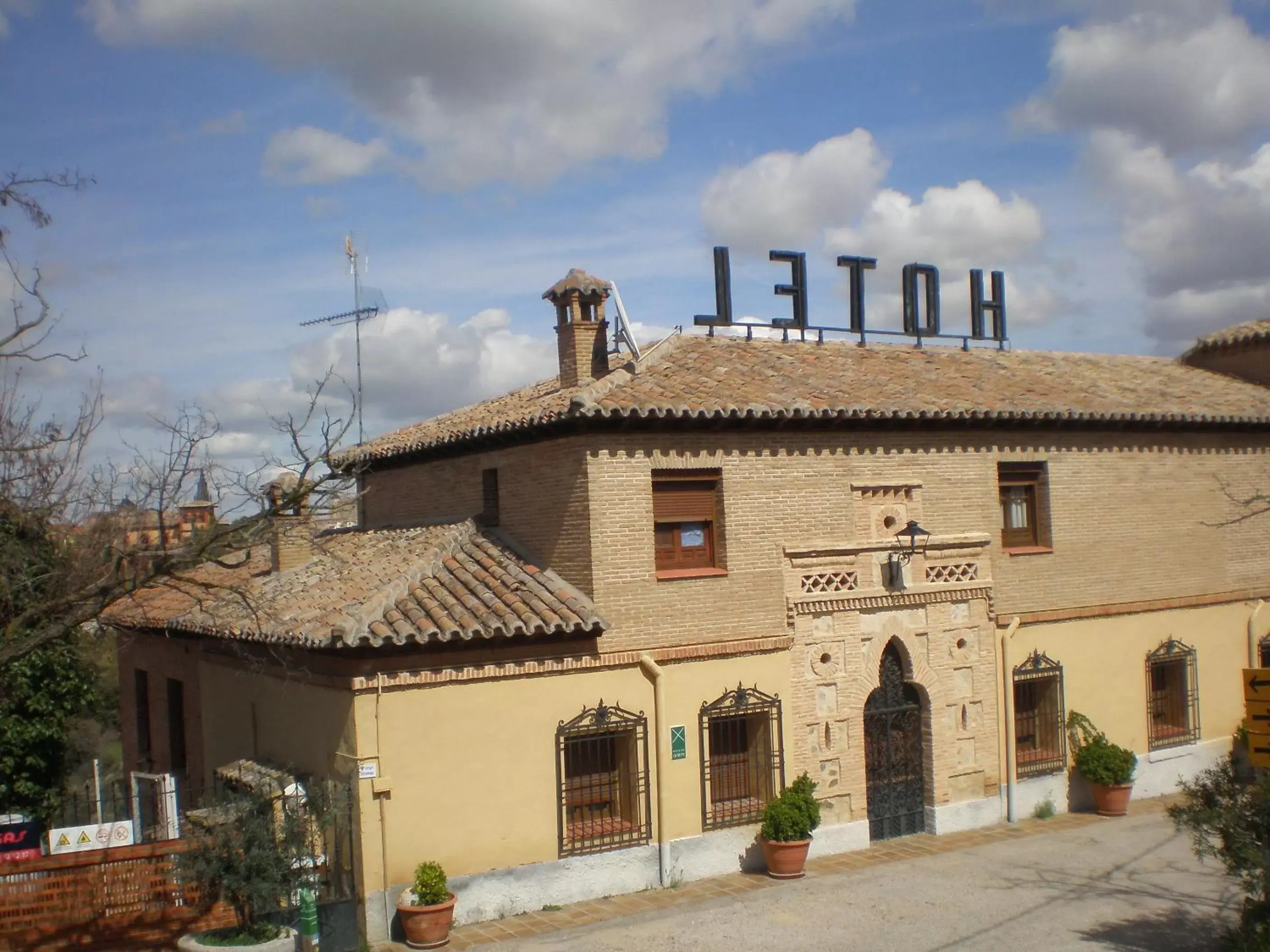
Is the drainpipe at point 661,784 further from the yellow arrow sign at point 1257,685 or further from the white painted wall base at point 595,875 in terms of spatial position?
the yellow arrow sign at point 1257,685

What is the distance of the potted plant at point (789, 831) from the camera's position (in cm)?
1405

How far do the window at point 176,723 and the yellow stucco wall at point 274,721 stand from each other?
6.74 feet

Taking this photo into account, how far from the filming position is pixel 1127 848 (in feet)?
50.5

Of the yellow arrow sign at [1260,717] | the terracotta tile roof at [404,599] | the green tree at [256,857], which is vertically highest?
the terracotta tile roof at [404,599]

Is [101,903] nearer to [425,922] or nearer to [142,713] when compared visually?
[425,922]

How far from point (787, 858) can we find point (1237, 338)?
14.9 m

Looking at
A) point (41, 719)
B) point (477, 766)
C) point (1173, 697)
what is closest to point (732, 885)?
point (477, 766)

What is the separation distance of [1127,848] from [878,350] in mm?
8241

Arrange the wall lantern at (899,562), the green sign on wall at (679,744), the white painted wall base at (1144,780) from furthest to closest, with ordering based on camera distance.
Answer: the white painted wall base at (1144,780)
the wall lantern at (899,562)
the green sign on wall at (679,744)

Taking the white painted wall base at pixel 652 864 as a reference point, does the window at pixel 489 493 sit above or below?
above

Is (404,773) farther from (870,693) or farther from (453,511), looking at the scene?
(870,693)

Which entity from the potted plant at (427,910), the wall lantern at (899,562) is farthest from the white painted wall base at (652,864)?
the wall lantern at (899,562)

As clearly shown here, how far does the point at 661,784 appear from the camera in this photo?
1382 cm

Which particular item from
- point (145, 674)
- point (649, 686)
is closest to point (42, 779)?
point (145, 674)
